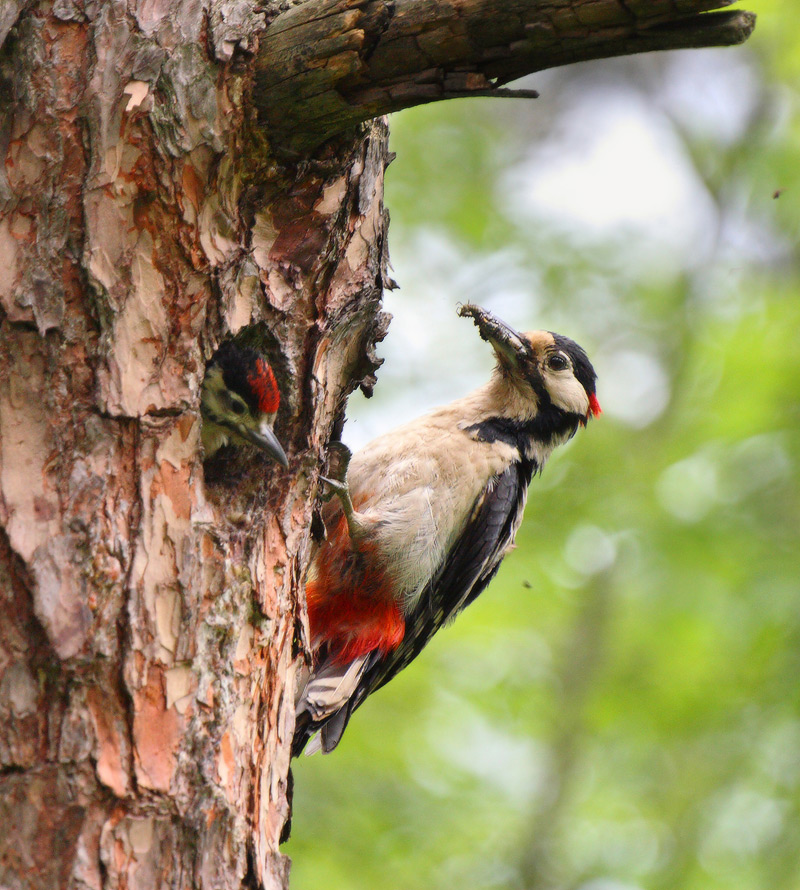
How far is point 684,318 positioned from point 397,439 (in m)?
6.00

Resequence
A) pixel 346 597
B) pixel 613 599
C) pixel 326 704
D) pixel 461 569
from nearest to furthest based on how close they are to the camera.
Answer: pixel 326 704 → pixel 346 597 → pixel 461 569 → pixel 613 599

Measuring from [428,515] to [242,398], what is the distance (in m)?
1.60

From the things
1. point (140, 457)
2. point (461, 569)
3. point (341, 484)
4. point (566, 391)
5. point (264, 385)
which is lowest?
point (140, 457)

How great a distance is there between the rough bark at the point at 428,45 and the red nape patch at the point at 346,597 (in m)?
2.24

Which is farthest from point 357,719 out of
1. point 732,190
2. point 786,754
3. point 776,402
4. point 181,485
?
point 732,190

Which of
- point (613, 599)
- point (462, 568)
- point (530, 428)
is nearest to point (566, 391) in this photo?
point (530, 428)

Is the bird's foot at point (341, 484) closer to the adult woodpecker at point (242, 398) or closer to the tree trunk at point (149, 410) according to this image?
the adult woodpecker at point (242, 398)

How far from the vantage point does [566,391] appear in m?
5.27

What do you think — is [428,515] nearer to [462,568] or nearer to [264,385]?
[462,568]

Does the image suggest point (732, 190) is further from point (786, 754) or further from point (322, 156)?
point (322, 156)

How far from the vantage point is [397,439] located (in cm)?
487

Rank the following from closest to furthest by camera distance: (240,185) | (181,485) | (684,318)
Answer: (181,485)
(240,185)
(684,318)

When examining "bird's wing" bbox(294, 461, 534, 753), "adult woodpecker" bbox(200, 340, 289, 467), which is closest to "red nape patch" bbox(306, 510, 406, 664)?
"bird's wing" bbox(294, 461, 534, 753)

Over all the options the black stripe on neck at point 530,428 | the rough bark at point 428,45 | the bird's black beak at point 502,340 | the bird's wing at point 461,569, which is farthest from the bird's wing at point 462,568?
the rough bark at point 428,45
